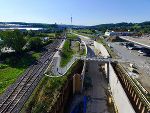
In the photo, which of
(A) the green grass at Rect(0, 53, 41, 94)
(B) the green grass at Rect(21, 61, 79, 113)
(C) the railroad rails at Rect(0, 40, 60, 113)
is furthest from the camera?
(A) the green grass at Rect(0, 53, 41, 94)

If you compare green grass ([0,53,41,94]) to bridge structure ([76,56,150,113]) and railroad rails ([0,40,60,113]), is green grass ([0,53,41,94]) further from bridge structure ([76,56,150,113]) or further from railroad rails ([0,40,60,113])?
bridge structure ([76,56,150,113])

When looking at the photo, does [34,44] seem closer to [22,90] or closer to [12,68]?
[12,68]

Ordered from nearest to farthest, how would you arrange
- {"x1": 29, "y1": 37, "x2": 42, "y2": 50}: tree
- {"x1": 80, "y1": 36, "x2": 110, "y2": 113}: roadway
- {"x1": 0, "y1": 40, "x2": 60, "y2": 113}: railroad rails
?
{"x1": 0, "y1": 40, "x2": 60, "y2": 113}: railroad rails, {"x1": 80, "y1": 36, "x2": 110, "y2": 113}: roadway, {"x1": 29, "y1": 37, "x2": 42, "y2": 50}: tree

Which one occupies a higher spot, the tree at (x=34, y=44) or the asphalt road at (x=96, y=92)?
the tree at (x=34, y=44)

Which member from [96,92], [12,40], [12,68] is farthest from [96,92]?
[12,40]

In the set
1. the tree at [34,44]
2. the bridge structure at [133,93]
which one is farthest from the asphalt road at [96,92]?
the tree at [34,44]

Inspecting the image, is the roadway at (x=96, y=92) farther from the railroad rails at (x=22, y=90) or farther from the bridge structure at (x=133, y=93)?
the railroad rails at (x=22, y=90)

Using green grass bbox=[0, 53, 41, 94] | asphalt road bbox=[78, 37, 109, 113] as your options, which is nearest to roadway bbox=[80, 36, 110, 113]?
asphalt road bbox=[78, 37, 109, 113]
